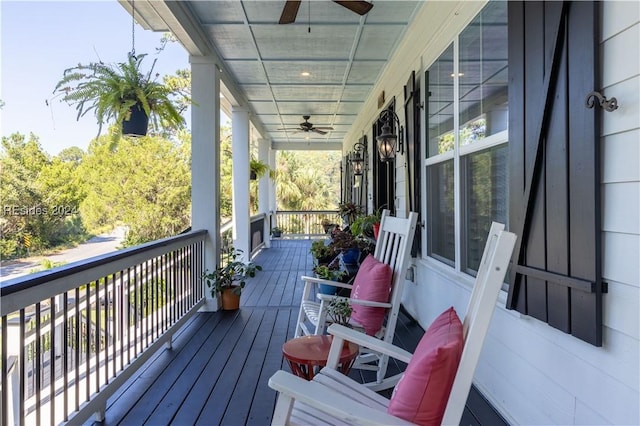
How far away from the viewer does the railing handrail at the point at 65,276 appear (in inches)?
55.7

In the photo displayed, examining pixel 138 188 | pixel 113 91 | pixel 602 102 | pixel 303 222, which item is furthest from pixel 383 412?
pixel 138 188

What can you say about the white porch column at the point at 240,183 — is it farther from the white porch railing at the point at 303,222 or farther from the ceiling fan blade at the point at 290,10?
the white porch railing at the point at 303,222

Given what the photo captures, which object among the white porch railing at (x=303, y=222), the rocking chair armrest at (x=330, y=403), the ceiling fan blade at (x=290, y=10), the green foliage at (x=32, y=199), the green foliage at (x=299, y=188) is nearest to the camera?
the rocking chair armrest at (x=330, y=403)

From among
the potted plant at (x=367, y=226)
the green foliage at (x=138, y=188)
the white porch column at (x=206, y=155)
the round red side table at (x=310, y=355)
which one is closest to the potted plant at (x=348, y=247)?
the potted plant at (x=367, y=226)

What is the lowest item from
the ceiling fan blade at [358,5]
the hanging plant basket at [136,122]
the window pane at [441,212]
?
the window pane at [441,212]

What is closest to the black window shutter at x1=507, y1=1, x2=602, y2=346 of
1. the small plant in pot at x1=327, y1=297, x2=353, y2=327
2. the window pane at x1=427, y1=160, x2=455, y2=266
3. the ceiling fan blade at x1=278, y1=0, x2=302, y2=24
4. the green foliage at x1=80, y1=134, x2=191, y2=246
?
the small plant in pot at x1=327, y1=297, x2=353, y2=327

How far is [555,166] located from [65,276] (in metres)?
2.17

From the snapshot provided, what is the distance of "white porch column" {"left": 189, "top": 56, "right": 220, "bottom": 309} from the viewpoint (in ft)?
13.2

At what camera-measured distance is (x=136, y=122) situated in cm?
273

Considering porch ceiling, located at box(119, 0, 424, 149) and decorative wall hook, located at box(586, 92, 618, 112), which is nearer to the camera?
decorative wall hook, located at box(586, 92, 618, 112)

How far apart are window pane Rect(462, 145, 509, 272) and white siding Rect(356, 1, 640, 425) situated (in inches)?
18.5

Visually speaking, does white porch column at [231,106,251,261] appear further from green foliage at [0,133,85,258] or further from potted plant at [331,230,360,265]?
green foliage at [0,133,85,258]

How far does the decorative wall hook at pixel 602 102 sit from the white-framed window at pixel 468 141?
2.20 feet

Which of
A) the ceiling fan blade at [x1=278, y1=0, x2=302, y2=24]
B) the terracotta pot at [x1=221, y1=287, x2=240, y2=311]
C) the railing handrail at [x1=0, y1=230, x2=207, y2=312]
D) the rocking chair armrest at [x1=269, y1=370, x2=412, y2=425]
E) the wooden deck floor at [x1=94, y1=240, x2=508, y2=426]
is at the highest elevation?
the ceiling fan blade at [x1=278, y1=0, x2=302, y2=24]
